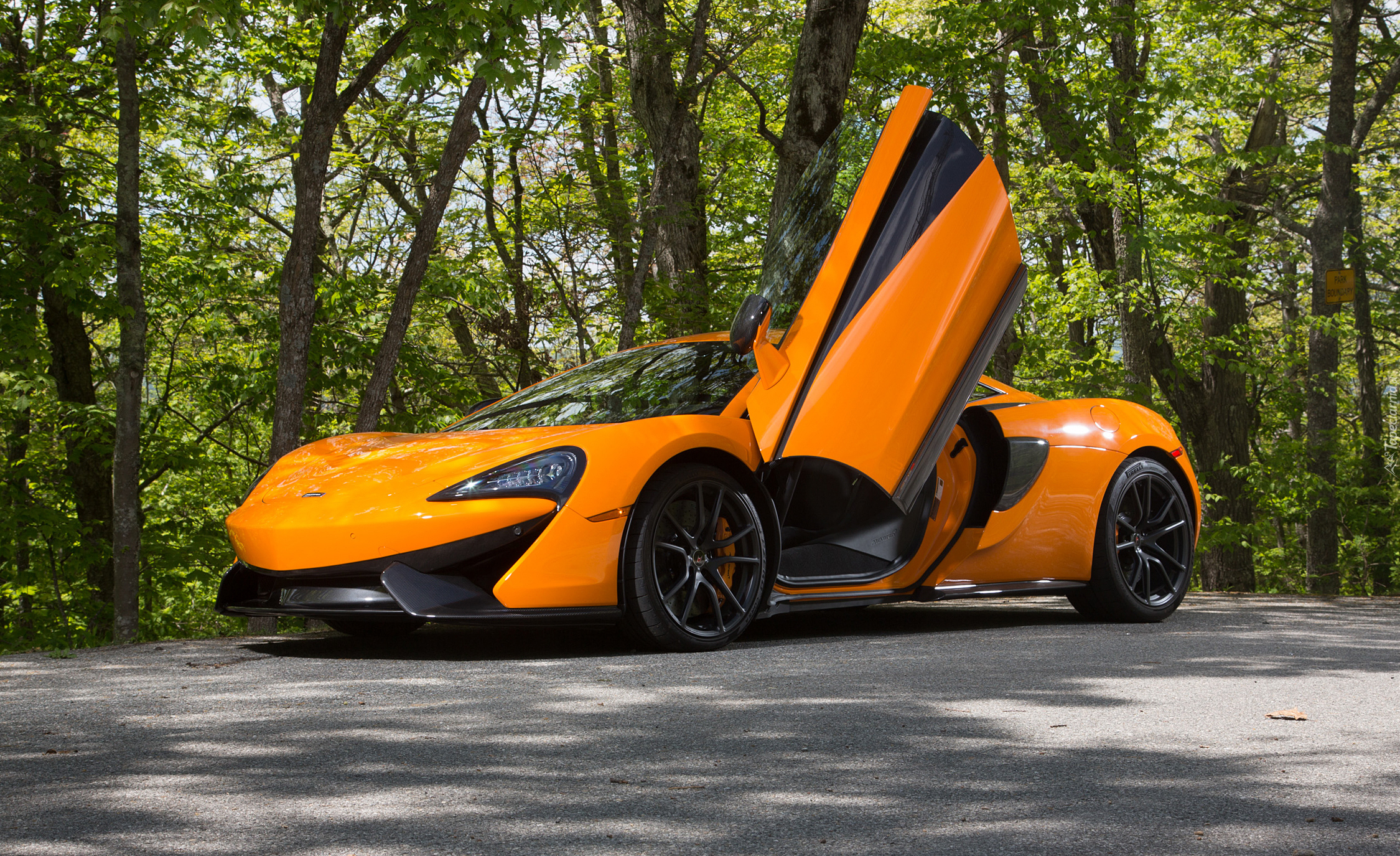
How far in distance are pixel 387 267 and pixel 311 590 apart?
11.2 m

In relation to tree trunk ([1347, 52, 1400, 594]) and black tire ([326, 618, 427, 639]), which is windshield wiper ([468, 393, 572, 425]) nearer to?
black tire ([326, 618, 427, 639])

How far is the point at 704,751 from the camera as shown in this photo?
2.57 metres

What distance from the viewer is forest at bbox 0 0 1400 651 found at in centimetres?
797

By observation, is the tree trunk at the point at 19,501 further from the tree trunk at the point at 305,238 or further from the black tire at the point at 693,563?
the black tire at the point at 693,563

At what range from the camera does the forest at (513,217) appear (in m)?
7.97

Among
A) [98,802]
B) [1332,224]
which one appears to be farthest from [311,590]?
[1332,224]

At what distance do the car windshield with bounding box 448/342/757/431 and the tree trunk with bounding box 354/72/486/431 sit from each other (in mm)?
2988

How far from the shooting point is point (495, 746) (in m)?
2.60

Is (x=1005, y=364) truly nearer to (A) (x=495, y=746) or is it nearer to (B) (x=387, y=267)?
(B) (x=387, y=267)

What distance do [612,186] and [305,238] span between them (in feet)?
11.3

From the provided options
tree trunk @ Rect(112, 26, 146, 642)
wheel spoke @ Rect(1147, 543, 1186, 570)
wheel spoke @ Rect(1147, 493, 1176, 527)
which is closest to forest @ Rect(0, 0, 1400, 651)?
tree trunk @ Rect(112, 26, 146, 642)

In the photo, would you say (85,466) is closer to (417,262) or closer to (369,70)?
(417,262)

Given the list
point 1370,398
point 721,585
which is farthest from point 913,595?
point 1370,398

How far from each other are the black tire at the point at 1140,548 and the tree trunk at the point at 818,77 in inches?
132
